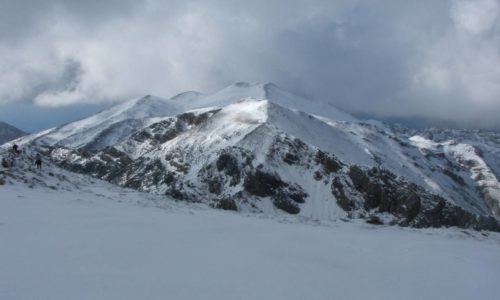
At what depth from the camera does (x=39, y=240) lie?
10.8m

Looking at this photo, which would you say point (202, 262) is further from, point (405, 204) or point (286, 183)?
point (405, 204)

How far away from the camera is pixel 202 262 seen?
10.7 metres

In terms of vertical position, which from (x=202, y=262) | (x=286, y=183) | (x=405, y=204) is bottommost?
(x=202, y=262)

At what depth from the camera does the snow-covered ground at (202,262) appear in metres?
8.44

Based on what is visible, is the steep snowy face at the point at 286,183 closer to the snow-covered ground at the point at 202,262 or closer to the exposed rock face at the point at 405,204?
the exposed rock face at the point at 405,204

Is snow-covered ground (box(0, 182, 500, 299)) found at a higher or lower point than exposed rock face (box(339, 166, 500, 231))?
lower

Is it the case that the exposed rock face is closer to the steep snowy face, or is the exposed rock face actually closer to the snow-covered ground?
the steep snowy face

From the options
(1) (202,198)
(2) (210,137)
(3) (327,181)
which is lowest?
(1) (202,198)

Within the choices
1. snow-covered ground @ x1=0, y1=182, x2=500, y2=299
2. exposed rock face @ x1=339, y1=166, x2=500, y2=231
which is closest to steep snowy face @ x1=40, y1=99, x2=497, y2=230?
exposed rock face @ x1=339, y1=166, x2=500, y2=231

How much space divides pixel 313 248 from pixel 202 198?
123m

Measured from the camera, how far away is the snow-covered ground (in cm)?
844

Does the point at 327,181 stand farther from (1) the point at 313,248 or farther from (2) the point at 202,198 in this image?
(1) the point at 313,248

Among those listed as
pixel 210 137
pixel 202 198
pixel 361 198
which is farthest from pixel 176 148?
pixel 361 198

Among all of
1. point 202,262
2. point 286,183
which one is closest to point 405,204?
point 286,183
